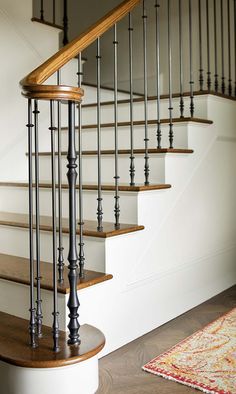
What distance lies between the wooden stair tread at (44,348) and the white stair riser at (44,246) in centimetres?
36

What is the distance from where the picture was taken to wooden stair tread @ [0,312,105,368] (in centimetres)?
194

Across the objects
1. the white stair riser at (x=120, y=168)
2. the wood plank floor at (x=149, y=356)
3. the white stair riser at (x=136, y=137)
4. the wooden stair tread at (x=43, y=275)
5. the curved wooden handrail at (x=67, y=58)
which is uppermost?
the curved wooden handrail at (x=67, y=58)

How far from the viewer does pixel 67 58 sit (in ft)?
7.55

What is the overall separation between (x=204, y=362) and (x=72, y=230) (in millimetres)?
990

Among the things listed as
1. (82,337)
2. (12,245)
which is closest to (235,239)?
(12,245)

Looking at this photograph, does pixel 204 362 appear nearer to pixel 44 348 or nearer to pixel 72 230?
pixel 44 348

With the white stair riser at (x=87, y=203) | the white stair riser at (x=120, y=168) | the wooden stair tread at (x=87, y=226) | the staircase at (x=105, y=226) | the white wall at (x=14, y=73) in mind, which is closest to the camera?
the staircase at (x=105, y=226)

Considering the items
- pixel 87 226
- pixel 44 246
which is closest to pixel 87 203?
pixel 87 226

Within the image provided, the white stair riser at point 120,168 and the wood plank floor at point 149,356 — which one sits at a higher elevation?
the white stair riser at point 120,168

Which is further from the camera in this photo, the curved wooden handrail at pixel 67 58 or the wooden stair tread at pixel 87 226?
the wooden stair tread at pixel 87 226

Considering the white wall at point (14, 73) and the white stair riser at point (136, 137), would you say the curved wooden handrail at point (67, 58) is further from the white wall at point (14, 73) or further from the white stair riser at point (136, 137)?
the white wall at point (14, 73)

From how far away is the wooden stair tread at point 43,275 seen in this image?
7.54 feet

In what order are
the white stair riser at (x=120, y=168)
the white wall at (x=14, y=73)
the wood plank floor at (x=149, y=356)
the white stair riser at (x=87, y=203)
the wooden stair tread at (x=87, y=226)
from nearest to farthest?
the wood plank floor at (x=149, y=356), the wooden stair tread at (x=87, y=226), the white stair riser at (x=87, y=203), the white stair riser at (x=120, y=168), the white wall at (x=14, y=73)

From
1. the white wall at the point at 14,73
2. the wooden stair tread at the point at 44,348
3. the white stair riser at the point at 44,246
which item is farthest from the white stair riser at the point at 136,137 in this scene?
the wooden stair tread at the point at 44,348
